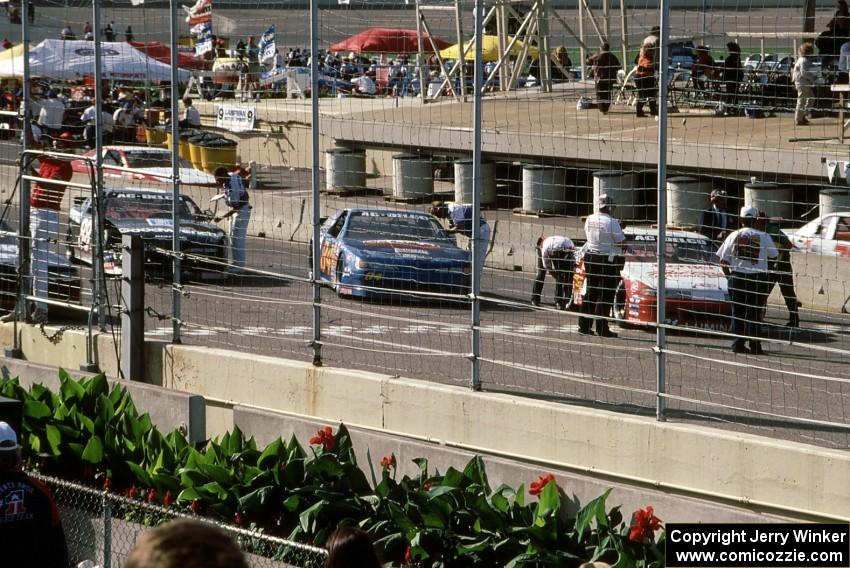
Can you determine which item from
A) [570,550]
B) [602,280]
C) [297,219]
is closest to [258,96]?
[602,280]

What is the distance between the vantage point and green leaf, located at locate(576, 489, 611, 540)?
7.99 m

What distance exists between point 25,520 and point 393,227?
12.6 meters

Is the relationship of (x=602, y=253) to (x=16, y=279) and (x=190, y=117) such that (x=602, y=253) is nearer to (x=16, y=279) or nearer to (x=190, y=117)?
(x=16, y=279)

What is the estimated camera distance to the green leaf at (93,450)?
33.7 ft

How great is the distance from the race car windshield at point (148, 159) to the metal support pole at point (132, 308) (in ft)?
44.5

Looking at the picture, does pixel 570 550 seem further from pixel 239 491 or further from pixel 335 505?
pixel 239 491

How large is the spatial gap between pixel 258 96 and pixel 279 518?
523 cm

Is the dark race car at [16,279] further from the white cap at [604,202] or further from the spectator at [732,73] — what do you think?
the spectator at [732,73]

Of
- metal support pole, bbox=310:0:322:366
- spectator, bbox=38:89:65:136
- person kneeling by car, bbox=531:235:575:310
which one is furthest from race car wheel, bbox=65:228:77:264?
person kneeling by car, bbox=531:235:575:310

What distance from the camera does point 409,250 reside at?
728 inches

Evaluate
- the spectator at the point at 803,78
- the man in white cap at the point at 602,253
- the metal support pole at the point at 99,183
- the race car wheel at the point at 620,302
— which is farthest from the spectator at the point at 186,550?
the race car wheel at the point at 620,302

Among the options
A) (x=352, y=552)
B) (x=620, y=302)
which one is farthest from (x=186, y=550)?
(x=620, y=302)

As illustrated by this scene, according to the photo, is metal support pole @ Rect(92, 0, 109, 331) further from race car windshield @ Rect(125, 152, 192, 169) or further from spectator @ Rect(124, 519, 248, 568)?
race car windshield @ Rect(125, 152, 192, 169)

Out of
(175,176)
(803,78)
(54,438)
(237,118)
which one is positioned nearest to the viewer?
(54,438)
